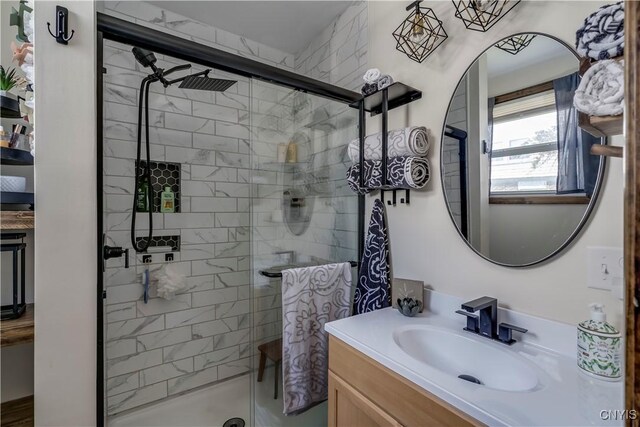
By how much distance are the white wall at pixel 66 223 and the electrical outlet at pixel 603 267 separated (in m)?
1.59

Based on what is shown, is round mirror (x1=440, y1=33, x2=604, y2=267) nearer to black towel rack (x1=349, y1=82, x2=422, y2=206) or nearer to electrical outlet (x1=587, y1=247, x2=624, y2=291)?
electrical outlet (x1=587, y1=247, x2=624, y2=291)

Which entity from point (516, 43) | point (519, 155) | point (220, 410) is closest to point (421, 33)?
point (516, 43)

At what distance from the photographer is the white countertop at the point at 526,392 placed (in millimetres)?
637

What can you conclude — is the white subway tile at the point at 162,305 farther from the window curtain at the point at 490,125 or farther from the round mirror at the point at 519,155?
the window curtain at the point at 490,125

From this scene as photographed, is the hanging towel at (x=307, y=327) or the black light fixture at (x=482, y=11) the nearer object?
the black light fixture at (x=482, y=11)

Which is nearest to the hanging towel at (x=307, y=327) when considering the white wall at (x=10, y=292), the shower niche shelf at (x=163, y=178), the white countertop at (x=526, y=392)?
the white countertop at (x=526, y=392)

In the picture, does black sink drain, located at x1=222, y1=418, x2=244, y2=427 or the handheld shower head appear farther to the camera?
black sink drain, located at x1=222, y1=418, x2=244, y2=427

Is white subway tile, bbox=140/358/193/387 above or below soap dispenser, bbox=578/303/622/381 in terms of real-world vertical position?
below

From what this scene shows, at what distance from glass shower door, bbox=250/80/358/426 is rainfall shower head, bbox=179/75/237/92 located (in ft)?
0.59

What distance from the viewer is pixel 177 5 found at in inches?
74.9

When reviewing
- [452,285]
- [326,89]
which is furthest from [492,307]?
[326,89]

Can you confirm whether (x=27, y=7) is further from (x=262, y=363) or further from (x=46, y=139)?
(x=262, y=363)

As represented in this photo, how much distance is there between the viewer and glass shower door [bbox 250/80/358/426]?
1532mm

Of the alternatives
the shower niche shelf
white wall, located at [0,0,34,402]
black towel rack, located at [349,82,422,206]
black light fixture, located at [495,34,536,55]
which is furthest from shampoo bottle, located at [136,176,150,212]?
black light fixture, located at [495,34,536,55]
